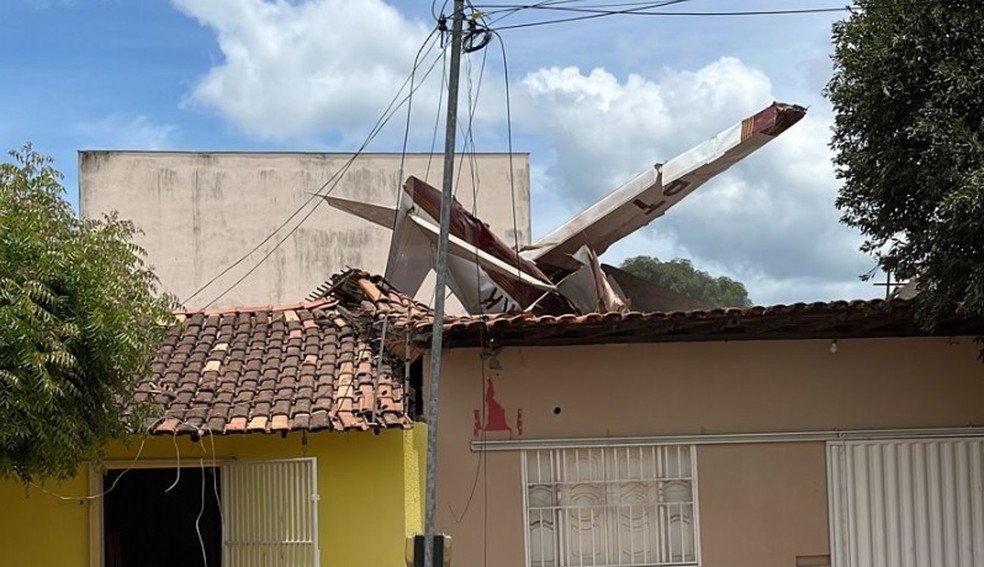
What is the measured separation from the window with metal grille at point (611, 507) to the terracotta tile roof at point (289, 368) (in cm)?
143

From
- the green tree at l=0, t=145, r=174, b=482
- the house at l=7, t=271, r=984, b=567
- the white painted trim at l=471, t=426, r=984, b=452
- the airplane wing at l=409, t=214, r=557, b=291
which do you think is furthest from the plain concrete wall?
the green tree at l=0, t=145, r=174, b=482

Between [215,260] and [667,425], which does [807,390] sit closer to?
[667,425]

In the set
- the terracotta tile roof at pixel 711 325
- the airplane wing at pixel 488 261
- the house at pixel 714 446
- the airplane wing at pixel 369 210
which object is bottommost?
the house at pixel 714 446

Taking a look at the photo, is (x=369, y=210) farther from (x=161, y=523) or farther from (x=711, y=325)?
(x=711, y=325)

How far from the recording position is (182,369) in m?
10.2

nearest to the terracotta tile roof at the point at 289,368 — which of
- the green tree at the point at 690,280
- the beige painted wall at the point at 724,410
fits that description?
the beige painted wall at the point at 724,410

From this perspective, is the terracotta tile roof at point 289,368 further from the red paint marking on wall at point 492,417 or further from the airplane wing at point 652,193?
the airplane wing at point 652,193

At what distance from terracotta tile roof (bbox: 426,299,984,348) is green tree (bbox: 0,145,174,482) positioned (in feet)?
7.62

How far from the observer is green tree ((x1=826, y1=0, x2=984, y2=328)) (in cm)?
789

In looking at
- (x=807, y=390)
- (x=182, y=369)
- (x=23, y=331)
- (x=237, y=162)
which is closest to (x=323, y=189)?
(x=237, y=162)

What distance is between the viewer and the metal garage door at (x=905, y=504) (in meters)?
10.1

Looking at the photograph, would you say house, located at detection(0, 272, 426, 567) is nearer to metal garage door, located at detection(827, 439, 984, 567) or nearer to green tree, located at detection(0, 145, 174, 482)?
green tree, located at detection(0, 145, 174, 482)

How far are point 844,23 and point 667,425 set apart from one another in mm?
3646

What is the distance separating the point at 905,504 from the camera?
10.1m
